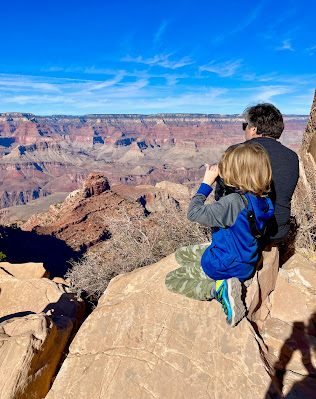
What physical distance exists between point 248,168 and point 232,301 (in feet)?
4.01

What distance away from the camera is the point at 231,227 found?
7.03 feet

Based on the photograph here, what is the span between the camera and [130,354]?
2.35 metres

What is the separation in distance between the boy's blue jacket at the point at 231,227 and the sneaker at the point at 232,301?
4.8 inches

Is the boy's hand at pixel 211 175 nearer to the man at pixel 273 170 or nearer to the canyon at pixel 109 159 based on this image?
the man at pixel 273 170

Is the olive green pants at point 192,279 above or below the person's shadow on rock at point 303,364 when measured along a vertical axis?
above

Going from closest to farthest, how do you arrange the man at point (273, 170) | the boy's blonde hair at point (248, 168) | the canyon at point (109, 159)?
the boy's blonde hair at point (248, 168), the man at point (273, 170), the canyon at point (109, 159)

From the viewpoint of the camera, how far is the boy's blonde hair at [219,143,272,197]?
194 centimetres

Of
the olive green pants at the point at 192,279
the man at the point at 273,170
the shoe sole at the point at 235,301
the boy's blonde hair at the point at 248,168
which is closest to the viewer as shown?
the boy's blonde hair at the point at 248,168

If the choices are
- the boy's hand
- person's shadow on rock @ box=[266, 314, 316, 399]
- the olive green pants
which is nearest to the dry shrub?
the olive green pants

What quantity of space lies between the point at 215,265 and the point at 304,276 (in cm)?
183

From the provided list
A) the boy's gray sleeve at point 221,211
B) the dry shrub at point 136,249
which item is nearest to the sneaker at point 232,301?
the boy's gray sleeve at point 221,211

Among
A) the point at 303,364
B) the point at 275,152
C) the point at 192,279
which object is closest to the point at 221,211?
the point at 192,279

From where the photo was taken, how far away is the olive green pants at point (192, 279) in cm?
260

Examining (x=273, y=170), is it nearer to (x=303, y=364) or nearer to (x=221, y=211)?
(x=221, y=211)
